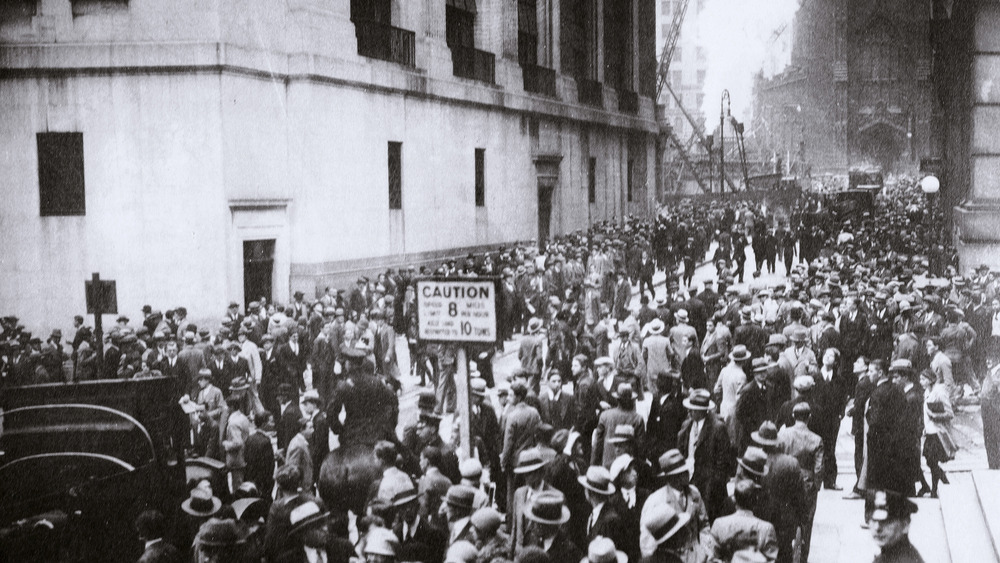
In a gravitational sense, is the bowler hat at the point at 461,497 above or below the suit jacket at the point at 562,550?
above

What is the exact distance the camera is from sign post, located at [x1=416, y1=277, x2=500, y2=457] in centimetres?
788

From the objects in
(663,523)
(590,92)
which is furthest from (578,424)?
(590,92)

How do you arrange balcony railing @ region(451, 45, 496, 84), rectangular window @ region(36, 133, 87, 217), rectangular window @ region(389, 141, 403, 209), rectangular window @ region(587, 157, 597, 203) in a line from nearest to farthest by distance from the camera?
rectangular window @ region(36, 133, 87, 217)
rectangular window @ region(389, 141, 403, 209)
balcony railing @ region(451, 45, 496, 84)
rectangular window @ region(587, 157, 597, 203)

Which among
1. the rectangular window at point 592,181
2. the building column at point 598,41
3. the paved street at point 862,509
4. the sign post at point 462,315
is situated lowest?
the paved street at point 862,509

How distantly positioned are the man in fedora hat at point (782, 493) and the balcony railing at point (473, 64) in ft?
74.2

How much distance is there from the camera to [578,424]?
10.8 meters

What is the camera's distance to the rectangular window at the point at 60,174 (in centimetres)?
2003

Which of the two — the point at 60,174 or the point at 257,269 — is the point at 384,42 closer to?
the point at 257,269

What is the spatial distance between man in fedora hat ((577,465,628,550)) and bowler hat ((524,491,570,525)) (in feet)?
1.20

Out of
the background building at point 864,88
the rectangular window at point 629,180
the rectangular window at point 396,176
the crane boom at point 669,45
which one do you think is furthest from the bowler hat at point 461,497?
the background building at point 864,88

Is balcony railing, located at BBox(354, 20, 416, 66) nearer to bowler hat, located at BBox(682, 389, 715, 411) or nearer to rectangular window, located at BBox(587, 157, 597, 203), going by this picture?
rectangular window, located at BBox(587, 157, 597, 203)

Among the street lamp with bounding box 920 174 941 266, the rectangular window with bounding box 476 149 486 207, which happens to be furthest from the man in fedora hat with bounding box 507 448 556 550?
the rectangular window with bounding box 476 149 486 207

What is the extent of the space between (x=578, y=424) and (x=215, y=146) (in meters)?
12.3

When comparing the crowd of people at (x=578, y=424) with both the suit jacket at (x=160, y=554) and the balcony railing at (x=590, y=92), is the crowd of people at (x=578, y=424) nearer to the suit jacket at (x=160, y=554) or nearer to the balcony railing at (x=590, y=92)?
Answer: the suit jacket at (x=160, y=554)
